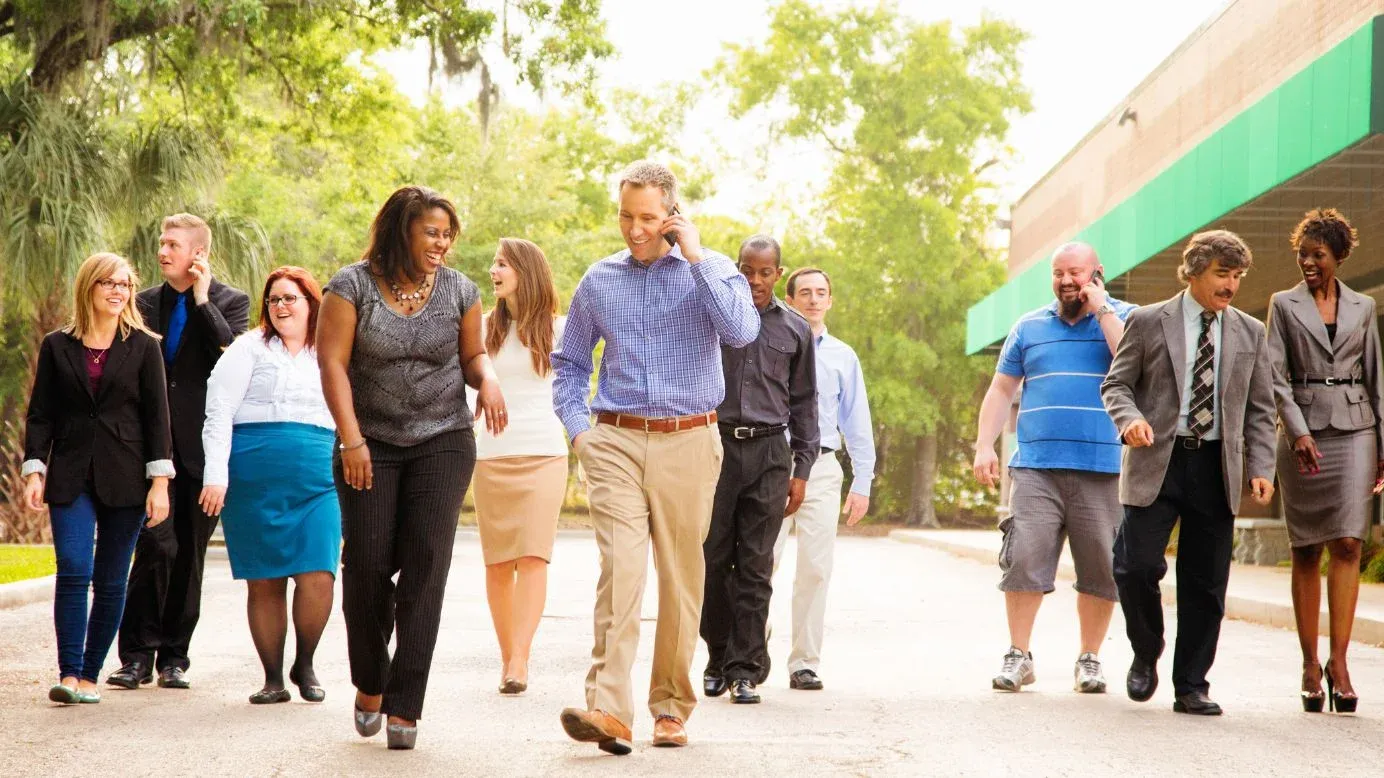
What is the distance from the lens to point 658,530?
655cm

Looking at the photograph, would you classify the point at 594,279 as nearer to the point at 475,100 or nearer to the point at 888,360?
the point at 475,100

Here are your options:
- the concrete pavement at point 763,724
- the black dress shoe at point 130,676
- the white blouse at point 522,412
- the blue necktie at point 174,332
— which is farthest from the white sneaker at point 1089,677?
the blue necktie at point 174,332

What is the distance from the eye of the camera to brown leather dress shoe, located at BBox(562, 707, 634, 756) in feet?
20.0

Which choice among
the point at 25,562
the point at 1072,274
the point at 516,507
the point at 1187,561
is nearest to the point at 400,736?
the point at 516,507

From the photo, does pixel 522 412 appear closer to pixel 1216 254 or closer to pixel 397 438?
pixel 397 438

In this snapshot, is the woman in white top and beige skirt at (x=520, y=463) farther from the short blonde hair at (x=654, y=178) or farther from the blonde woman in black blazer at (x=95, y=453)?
the short blonde hair at (x=654, y=178)

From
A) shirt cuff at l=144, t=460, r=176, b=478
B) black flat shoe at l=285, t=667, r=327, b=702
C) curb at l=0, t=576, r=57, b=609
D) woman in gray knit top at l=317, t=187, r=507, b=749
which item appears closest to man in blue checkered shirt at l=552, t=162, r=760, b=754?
woman in gray knit top at l=317, t=187, r=507, b=749

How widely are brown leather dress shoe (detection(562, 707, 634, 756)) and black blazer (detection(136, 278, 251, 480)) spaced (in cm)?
286

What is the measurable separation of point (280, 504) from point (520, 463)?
1270 millimetres

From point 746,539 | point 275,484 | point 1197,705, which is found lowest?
point 1197,705

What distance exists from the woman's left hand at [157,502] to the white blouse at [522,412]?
1446 millimetres

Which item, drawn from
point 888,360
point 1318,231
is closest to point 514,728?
point 1318,231

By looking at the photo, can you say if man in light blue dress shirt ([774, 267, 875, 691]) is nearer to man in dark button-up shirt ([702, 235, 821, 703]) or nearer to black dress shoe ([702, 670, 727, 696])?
man in dark button-up shirt ([702, 235, 821, 703])

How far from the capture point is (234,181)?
35344 mm
